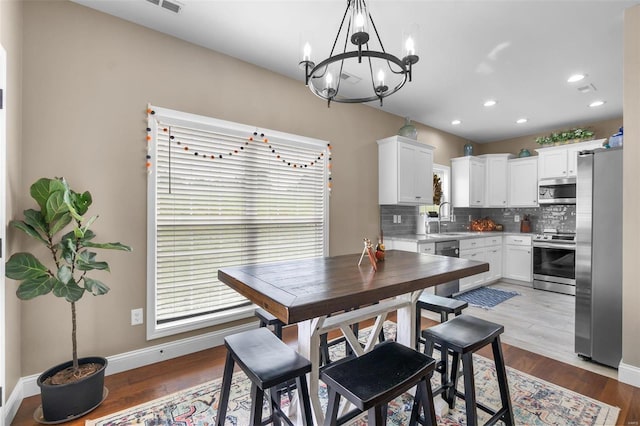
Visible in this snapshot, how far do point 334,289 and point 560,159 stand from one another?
17.9 feet

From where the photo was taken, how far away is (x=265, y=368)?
132cm

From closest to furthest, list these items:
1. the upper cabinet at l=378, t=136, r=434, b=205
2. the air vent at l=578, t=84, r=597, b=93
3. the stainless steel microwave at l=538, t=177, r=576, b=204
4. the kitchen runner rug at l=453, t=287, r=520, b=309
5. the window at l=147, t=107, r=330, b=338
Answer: the window at l=147, t=107, r=330, b=338
the air vent at l=578, t=84, r=597, b=93
the upper cabinet at l=378, t=136, r=434, b=205
the kitchen runner rug at l=453, t=287, r=520, b=309
the stainless steel microwave at l=538, t=177, r=576, b=204

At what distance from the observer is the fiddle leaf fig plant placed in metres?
1.73

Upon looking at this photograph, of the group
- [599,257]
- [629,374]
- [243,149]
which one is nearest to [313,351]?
[243,149]

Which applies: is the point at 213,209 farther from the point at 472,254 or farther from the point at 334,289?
the point at 472,254

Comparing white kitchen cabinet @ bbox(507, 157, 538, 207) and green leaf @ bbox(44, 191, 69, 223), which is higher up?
white kitchen cabinet @ bbox(507, 157, 538, 207)

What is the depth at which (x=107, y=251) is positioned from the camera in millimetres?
2320

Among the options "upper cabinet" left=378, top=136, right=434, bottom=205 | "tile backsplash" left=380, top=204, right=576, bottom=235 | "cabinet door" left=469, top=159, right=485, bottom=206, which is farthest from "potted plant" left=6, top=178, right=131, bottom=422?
"cabinet door" left=469, top=159, right=485, bottom=206

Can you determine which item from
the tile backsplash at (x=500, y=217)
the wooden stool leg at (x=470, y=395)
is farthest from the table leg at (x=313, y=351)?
the tile backsplash at (x=500, y=217)

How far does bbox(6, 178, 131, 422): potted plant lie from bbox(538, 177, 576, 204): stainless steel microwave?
20.0 feet

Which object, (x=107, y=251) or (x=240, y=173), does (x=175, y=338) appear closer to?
(x=107, y=251)

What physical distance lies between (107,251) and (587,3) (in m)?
4.01

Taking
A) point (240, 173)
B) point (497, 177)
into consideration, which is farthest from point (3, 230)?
point (497, 177)

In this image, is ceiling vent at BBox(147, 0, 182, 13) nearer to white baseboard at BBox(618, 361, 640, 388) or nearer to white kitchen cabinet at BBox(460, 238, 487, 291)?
white baseboard at BBox(618, 361, 640, 388)
